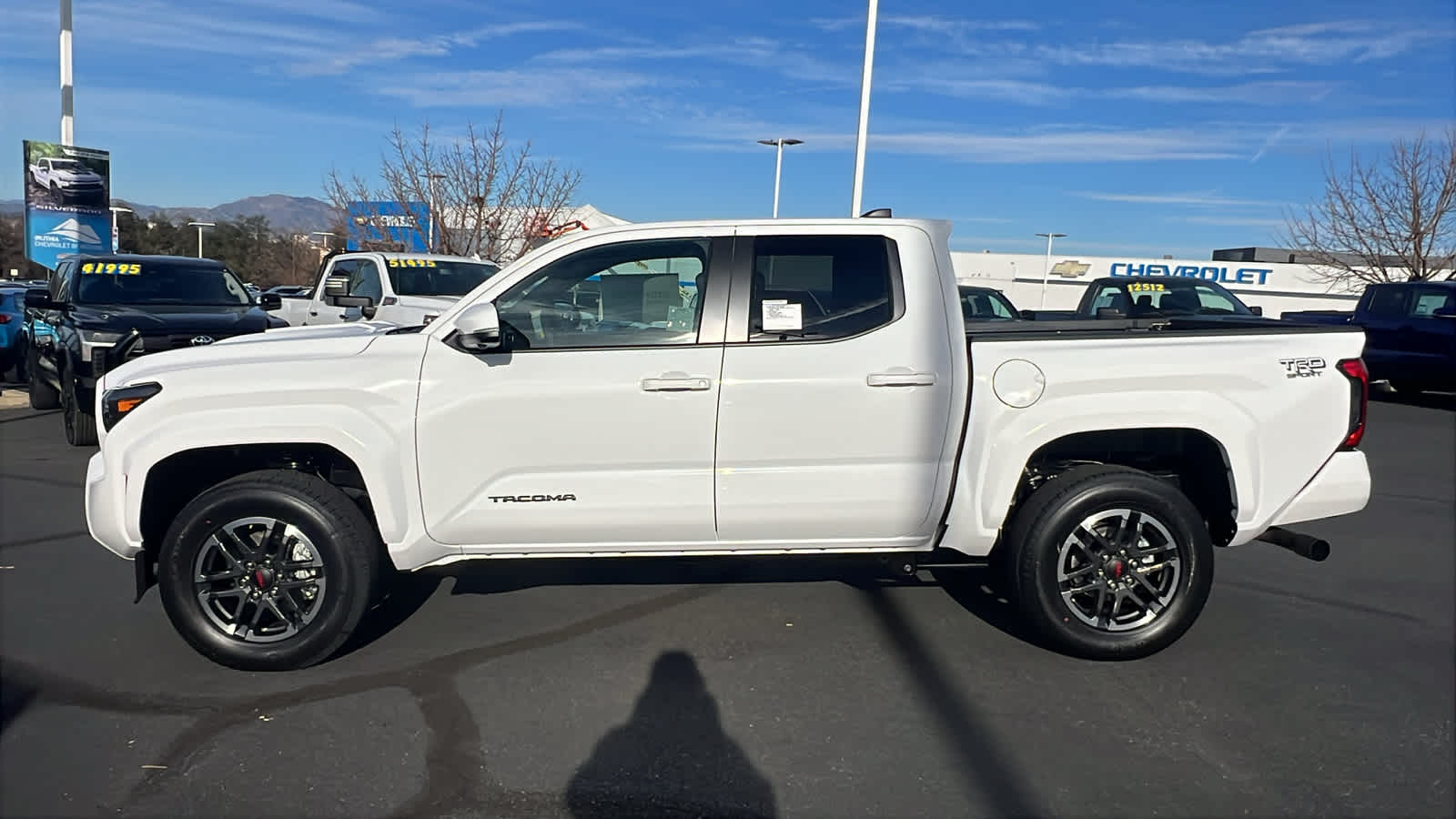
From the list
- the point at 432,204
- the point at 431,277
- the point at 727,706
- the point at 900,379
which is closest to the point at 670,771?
the point at 727,706

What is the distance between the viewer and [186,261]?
36.0 ft

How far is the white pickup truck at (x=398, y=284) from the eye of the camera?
11.6 meters

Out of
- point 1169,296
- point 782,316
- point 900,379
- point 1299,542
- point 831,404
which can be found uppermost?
point 1169,296

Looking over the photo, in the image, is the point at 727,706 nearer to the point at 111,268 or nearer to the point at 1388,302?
the point at 111,268

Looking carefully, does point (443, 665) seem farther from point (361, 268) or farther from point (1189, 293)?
point (1189, 293)

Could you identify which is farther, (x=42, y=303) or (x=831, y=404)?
(x=42, y=303)

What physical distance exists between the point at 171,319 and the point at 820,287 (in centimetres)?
769

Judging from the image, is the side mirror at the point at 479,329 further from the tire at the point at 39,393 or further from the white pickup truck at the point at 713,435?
the tire at the point at 39,393

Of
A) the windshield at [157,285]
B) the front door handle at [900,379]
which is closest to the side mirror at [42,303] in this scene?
the windshield at [157,285]

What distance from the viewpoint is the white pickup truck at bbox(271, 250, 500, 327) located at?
11.6m

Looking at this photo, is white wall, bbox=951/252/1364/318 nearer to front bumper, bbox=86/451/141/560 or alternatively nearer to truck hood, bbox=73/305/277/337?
truck hood, bbox=73/305/277/337

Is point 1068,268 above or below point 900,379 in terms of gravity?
above

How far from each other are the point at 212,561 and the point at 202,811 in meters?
1.37

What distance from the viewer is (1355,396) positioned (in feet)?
14.1
